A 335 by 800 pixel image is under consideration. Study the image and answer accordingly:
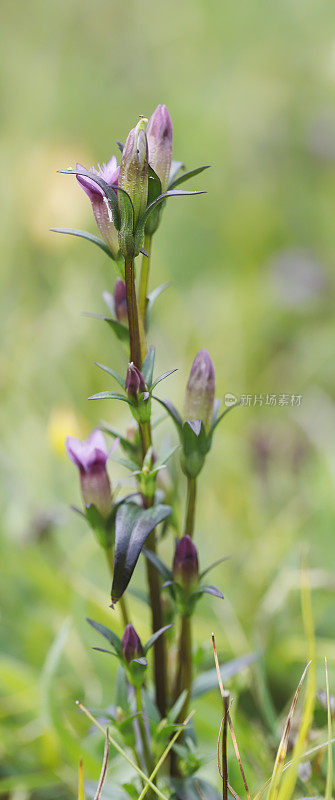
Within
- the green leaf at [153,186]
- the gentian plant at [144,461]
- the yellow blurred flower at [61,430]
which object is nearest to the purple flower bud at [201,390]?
the gentian plant at [144,461]

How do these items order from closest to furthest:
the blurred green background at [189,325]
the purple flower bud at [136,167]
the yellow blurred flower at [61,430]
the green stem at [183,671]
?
the purple flower bud at [136,167] < the green stem at [183,671] < the blurred green background at [189,325] < the yellow blurred flower at [61,430]

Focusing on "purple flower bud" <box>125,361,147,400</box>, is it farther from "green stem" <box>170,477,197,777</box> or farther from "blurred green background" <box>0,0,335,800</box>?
"blurred green background" <box>0,0,335,800</box>

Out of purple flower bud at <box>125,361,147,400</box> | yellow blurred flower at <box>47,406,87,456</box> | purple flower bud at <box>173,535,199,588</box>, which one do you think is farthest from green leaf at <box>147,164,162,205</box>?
yellow blurred flower at <box>47,406,87,456</box>

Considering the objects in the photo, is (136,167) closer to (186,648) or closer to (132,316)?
(132,316)

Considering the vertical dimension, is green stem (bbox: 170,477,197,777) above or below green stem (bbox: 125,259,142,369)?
below

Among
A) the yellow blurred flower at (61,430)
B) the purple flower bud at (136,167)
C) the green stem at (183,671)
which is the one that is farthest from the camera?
the yellow blurred flower at (61,430)

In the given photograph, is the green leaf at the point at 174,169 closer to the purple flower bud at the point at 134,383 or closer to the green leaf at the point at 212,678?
the purple flower bud at the point at 134,383

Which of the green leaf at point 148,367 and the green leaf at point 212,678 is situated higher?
the green leaf at point 148,367
